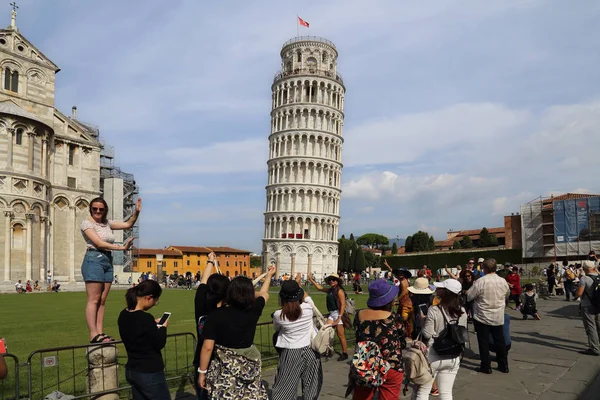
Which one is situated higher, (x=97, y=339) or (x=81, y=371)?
(x=97, y=339)

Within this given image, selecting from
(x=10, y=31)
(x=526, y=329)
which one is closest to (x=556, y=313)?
(x=526, y=329)

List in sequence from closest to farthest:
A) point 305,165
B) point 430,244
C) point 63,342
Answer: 1. point 63,342
2. point 305,165
3. point 430,244

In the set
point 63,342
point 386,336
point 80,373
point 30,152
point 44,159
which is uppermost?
point 30,152

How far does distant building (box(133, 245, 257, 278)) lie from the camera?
91.3 meters

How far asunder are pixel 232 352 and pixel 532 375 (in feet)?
21.5

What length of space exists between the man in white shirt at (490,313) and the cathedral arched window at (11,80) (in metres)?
43.5

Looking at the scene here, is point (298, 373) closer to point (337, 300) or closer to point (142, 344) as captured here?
point (142, 344)

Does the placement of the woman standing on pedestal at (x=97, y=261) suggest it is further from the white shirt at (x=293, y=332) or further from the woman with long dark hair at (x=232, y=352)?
the white shirt at (x=293, y=332)

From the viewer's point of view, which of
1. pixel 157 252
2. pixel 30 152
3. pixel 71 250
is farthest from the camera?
pixel 157 252

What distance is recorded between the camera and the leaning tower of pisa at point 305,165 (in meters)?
70.9

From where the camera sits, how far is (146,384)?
15.2 feet

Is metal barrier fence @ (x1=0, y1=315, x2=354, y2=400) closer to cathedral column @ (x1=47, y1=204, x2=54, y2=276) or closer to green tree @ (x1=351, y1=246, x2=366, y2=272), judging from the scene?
cathedral column @ (x1=47, y1=204, x2=54, y2=276)

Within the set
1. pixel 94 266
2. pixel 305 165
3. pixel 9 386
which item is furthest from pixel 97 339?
pixel 305 165

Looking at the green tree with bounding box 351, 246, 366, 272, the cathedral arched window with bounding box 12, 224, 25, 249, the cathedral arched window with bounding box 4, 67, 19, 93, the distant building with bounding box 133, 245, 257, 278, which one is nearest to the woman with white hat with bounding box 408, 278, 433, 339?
the cathedral arched window with bounding box 12, 224, 25, 249
